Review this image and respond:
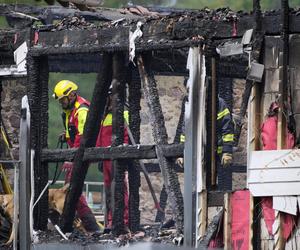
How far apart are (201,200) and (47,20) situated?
5.74 m

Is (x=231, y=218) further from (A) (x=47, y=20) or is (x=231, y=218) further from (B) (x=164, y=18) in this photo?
(A) (x=47, y=20)

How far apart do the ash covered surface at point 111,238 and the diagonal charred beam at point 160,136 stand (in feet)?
0.98

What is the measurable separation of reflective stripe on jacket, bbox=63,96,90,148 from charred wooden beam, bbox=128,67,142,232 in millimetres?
842

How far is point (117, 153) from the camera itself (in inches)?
656

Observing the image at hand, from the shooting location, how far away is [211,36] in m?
15.7

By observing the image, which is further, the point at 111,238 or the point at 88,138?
the point at 88,138

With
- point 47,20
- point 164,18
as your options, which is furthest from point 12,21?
point 164,18

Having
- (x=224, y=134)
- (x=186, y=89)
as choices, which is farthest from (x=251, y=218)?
(x=224, y=134)

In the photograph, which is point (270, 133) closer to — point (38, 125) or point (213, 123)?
point (213, 123)

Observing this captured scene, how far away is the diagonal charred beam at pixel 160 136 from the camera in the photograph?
52.8 ft

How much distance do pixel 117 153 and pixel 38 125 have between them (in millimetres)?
1403

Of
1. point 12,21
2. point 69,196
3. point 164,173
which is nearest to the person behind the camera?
point 164,173

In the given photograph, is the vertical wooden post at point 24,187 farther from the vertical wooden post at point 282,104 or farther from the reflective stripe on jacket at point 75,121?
the vertical wooden post at point 282,104

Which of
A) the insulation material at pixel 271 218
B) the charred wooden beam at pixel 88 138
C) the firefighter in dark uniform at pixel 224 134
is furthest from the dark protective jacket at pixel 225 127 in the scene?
the insulation material at pixel 271 218
